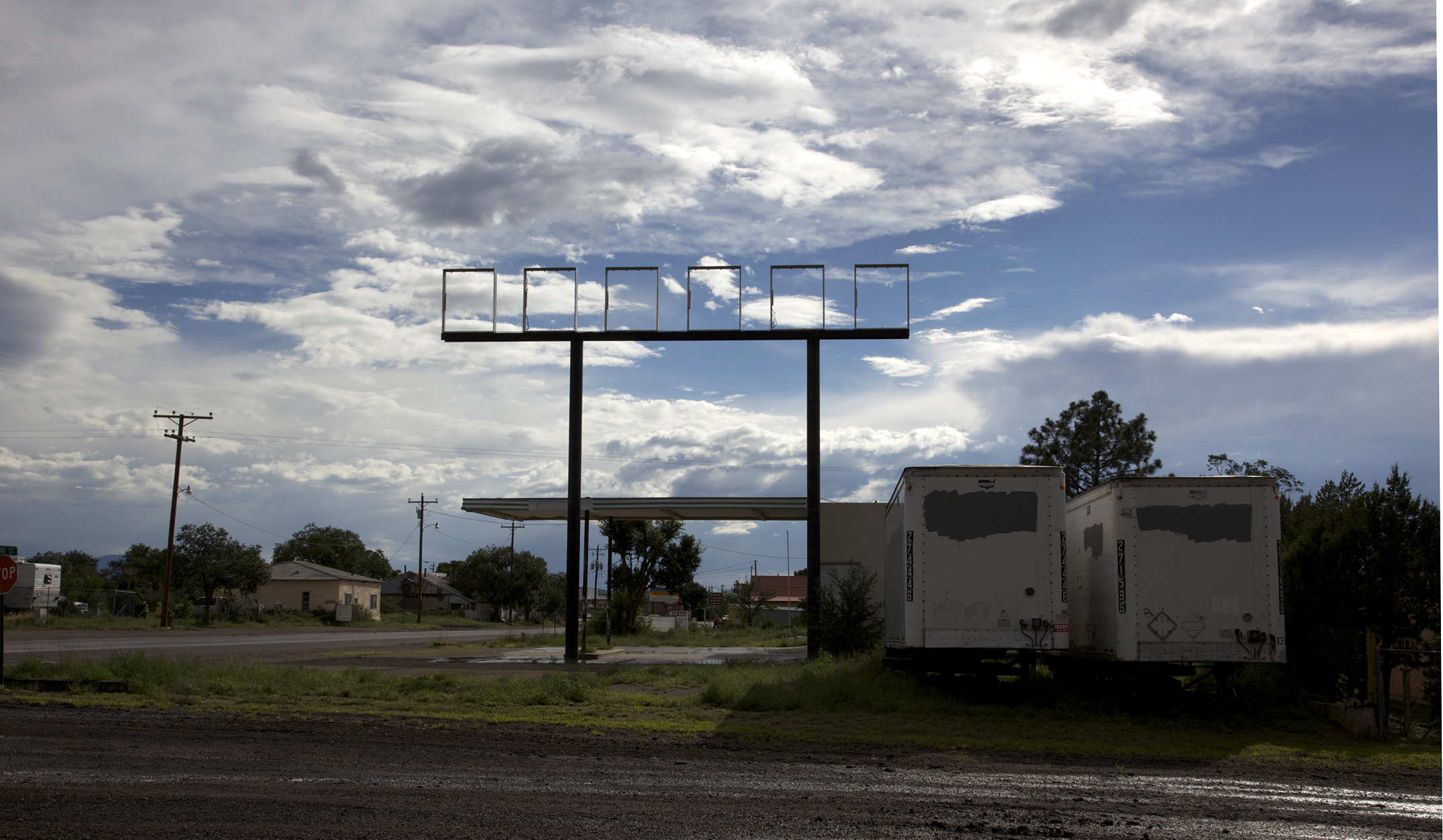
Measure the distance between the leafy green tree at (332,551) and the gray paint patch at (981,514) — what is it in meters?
118

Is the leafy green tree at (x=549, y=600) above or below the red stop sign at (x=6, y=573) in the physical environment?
below

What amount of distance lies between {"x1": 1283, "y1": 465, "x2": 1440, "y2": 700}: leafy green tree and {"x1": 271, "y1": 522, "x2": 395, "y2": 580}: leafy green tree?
394ft

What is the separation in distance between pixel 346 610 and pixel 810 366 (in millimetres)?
54807

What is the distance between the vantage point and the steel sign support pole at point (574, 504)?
25.0 meters

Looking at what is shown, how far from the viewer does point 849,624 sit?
23.7 metres

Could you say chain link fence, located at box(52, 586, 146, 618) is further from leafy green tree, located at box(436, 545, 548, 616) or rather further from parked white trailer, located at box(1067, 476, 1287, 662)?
parked white trailer, located at box(1067, 476, 1287, 662)

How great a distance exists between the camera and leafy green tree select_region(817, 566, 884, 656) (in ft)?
77.3

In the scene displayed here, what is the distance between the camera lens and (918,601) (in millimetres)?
13773

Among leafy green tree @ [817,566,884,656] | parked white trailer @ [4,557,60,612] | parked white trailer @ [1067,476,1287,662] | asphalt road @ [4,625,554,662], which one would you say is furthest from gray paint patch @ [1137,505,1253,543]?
parked white trailer @ [4,557,60,612]

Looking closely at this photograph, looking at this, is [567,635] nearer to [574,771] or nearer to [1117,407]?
[574,771]

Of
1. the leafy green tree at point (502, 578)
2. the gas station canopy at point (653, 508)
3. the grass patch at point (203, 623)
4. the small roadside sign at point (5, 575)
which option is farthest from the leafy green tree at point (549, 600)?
the small roadside sign at point (5, 575)

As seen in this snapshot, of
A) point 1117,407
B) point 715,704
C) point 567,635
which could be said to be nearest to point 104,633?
point 567,635

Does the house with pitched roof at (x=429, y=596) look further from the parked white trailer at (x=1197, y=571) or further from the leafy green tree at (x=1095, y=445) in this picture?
the parked white trailer at (x=1197, y=571)

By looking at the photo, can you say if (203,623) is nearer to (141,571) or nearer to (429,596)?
(141,571)
